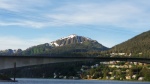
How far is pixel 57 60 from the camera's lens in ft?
366

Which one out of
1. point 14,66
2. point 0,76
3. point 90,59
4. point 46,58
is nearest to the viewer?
point 14,66

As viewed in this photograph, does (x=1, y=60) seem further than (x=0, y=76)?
No

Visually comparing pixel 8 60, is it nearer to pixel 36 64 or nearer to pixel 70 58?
pixel 36 64

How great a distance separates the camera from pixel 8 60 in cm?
10344

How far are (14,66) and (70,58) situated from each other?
60.6ft

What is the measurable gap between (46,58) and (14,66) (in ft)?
33.6

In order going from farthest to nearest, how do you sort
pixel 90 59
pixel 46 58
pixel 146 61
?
pixel 146 61 → pixel 90 59 → pixel 46 58

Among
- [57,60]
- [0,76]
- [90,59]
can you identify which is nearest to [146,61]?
[90,59]

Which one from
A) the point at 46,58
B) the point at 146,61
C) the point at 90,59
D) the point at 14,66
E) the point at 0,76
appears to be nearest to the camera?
the point at 14,66

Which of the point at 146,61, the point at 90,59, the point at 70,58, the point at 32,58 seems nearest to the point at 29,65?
the point at 32,58

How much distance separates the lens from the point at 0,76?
152375 millimetres

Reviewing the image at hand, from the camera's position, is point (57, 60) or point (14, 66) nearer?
point (14, 66)

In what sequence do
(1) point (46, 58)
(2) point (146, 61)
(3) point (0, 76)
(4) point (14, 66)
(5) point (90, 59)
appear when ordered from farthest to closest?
(3) point (0, 76) < (2) point (146, 61) < (5) point (90, 59) < (1) point (46, 58) < (4) point (14, 66)

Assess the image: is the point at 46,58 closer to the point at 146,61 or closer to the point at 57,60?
the point at 57,60
